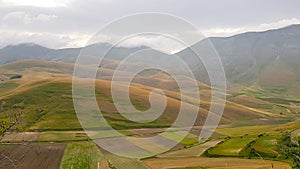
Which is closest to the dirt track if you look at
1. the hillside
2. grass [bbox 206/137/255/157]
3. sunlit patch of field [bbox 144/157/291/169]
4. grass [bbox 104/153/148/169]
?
grass [bbox 104/153/148/169]

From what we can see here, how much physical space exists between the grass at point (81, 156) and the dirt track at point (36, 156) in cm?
120

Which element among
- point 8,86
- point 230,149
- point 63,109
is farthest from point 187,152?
point 8,86

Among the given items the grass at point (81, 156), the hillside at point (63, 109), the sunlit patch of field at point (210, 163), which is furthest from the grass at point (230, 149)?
the hillside at point (63, 109)

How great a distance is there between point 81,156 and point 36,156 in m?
7.32

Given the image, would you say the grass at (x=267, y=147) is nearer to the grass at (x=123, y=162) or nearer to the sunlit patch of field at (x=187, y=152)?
the sunlit patch of field at (x=187, y=152)

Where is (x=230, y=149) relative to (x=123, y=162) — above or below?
above

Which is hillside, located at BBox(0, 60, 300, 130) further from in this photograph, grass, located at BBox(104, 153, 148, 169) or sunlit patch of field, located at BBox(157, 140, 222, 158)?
sunlit patch of field, located at BBox(157, 140, 222, 158)

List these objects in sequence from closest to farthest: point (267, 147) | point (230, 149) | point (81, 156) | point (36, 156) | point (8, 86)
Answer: point (81, 156) < point (36, 156) < point (267, 147) < point (230, 149) < point (8, 86)

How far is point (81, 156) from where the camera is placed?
193 feet

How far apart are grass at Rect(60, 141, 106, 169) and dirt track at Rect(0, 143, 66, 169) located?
120 centimetres

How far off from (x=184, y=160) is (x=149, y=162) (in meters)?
5.41

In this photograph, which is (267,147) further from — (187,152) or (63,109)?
(63,109)

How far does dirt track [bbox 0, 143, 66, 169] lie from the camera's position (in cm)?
5075

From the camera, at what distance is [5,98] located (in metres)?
118
